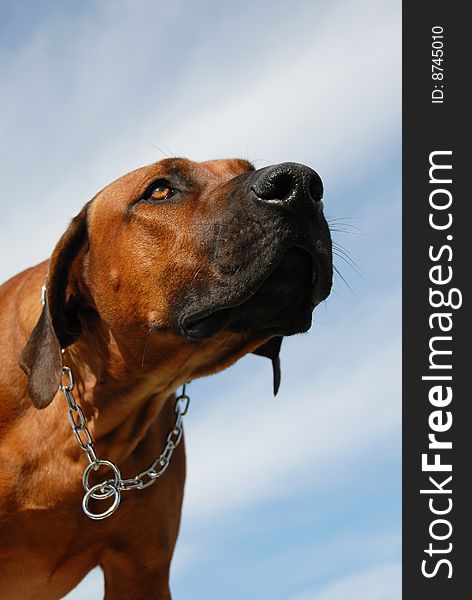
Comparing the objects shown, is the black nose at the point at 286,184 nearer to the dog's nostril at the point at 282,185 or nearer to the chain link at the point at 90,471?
the dog's nostril at the point at 282,185

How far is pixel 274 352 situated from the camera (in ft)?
20.2

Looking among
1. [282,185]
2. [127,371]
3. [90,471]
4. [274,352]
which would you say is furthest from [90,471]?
[282,185]

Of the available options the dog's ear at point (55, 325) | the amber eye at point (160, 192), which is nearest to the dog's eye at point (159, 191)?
the amber eye at point (160, 192)

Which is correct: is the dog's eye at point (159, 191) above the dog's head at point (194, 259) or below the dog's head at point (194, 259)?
above

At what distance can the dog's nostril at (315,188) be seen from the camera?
185 inches

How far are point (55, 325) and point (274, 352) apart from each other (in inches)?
54.9

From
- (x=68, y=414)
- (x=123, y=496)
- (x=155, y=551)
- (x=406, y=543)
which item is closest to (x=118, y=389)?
(x=68, y=414)

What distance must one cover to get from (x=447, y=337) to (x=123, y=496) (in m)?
2.62

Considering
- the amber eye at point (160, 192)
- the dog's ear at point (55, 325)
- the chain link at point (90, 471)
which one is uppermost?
the amber eye at point (160, 192)

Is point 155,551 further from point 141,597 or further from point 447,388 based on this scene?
point 447,388

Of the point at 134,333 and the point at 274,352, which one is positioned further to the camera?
the point at 274,352

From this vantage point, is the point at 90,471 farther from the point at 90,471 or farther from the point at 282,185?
the point at 282,185

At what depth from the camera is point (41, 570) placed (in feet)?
19.5

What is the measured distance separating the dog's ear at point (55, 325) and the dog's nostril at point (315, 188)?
1.60 meters
